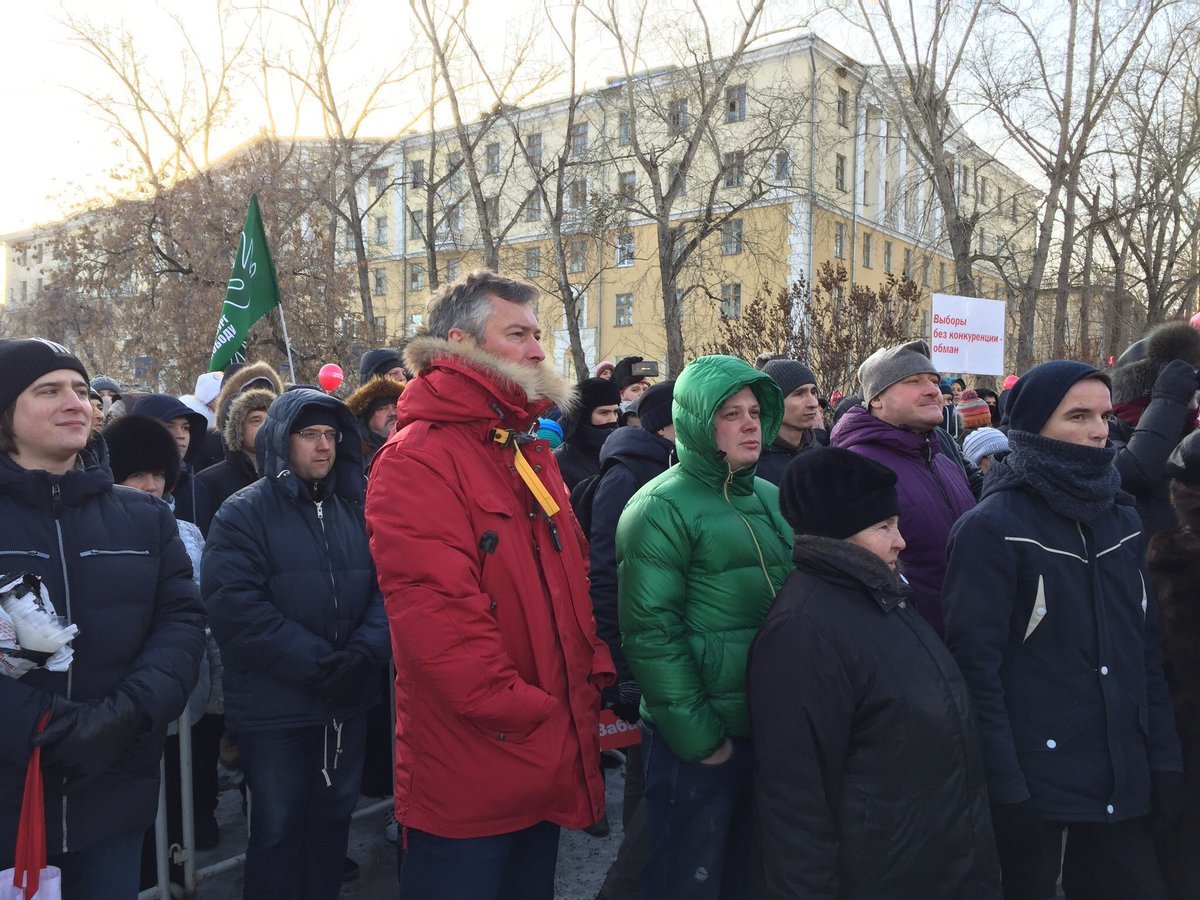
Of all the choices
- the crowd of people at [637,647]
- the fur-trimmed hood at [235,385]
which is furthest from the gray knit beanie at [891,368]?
the fur-trimmed hood at [235,385]

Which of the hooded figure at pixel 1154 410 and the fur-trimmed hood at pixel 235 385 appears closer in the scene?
the hooded figure at pixel 1154 410

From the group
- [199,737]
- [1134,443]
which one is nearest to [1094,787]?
[1134,443]

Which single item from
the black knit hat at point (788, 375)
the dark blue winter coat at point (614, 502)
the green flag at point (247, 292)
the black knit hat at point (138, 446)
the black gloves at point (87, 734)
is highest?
the green flag at point (247, 292)

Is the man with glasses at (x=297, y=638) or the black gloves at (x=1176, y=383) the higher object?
the black gloves at (x=1176, y=383)

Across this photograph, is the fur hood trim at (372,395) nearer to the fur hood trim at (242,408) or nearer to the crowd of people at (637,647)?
the fur hood trim at (242,408)

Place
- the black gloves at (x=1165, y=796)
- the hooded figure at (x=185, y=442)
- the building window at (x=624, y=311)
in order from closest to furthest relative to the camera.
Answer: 1. the black gloves at (x=1165, y=796)
2. the hooded figure at (x=185, y=442)
3. the building window at (x=624, y=311)

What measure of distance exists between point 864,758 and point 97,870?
2.06 m

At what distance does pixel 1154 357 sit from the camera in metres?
4.60

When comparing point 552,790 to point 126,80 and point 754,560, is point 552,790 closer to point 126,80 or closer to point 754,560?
point 754,560

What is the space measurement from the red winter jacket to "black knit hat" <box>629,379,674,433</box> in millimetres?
1578

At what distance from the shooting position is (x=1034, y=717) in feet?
8.75

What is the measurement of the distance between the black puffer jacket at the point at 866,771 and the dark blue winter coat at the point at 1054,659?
0.28m

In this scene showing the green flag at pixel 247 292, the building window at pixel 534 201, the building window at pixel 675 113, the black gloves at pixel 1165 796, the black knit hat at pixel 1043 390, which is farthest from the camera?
the building window at pixel 534 201

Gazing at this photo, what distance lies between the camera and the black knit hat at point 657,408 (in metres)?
4.13
